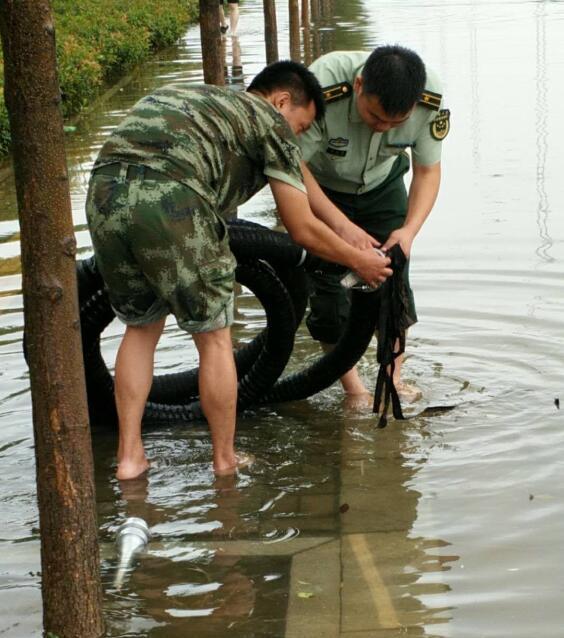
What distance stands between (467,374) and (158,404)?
5.00 feet

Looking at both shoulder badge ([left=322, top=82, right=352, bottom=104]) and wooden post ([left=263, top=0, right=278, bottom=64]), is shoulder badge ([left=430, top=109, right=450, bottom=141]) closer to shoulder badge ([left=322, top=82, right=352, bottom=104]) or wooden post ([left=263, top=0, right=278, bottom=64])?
shoulder badge ([left=322, top=82, right=352, bottom=104])

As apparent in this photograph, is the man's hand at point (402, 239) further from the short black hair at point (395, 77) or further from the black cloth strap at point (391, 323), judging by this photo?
the short black hair at point (395, 77)

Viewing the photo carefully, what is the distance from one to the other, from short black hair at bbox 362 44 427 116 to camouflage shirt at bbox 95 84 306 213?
0.50m

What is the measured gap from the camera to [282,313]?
573 centimetres

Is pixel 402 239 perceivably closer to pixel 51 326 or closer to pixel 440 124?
pixel 440 124

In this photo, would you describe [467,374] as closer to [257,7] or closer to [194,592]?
[194,592]

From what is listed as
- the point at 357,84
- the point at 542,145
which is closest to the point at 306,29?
the point at 542,145

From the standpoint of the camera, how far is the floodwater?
3.94m

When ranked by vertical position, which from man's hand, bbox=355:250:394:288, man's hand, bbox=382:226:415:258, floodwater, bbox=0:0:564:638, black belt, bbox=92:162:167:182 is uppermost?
black belt, bbox=92:162:167:182

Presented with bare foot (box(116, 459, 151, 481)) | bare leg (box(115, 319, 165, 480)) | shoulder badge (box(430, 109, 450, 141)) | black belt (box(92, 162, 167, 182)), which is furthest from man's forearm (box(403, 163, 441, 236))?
bare foot (box(116, 459, 151, 481))

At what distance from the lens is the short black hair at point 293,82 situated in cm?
496

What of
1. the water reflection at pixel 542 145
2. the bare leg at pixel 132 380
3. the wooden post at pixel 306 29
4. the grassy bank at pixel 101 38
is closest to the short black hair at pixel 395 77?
the bare leg at pixel 132 380

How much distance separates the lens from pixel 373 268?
5.34 meters

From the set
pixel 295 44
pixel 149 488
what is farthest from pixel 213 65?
pixel 295 44
